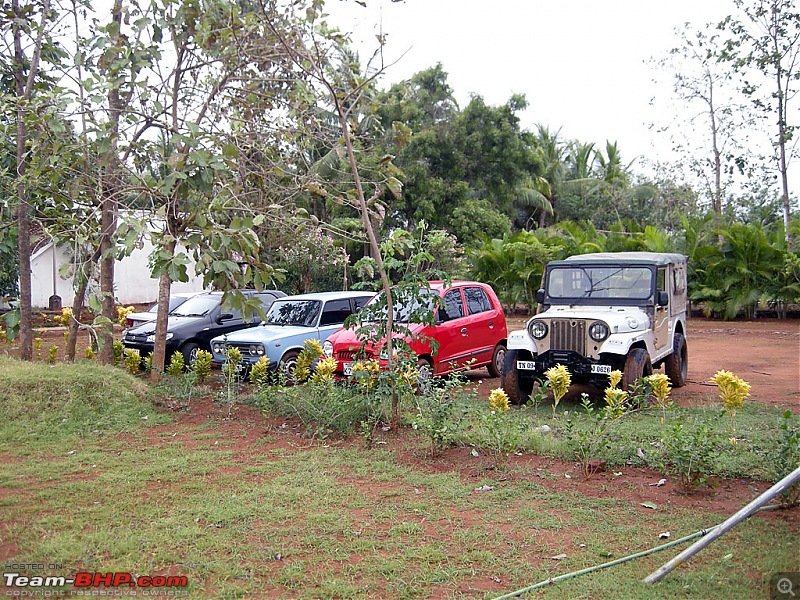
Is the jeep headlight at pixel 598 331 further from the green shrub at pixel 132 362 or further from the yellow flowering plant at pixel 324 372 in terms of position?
the green shrub at pixel 132 362

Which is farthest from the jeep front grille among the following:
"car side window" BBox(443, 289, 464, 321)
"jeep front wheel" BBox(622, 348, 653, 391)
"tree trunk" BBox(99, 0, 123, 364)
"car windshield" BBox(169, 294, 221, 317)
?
"car windshield" BBox(169, 294, 221, 317)

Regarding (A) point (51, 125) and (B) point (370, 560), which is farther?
(A) point (51, 125)

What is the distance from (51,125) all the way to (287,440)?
4.13 meters

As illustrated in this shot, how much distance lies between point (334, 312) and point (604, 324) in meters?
5.00

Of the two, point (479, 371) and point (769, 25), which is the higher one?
point (769, 25)

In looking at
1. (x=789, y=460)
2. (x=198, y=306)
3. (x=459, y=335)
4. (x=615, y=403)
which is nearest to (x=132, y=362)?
(x=198, y=306)

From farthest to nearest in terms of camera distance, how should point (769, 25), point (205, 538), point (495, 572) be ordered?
1. point (769, 25)
2. point (205, 538)
3. point (495, 572)

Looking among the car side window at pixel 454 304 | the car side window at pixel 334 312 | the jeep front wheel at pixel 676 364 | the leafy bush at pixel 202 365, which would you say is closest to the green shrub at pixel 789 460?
the jeep front wheel at pixel 676 364

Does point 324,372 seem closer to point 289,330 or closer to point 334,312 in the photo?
point 289,330

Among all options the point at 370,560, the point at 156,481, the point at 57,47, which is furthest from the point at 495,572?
the point at 57,47

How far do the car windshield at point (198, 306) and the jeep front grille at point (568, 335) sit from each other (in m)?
7.22

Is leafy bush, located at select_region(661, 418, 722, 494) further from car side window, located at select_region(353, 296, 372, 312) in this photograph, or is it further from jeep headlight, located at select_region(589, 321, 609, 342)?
car side window, located at select_region(353, 296, 372, 312)

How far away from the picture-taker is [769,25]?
22016 mm

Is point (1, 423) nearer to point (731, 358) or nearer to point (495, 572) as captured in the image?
point (495, 572)
